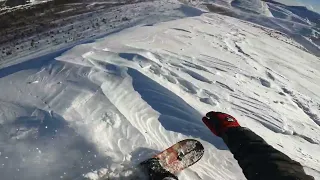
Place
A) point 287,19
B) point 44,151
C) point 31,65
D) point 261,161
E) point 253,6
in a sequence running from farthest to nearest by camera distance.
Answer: point 253,6
point 287,19
point 31,65
point 44,151
point 261,161

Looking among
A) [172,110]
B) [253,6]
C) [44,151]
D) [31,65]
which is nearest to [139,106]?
[172,110]

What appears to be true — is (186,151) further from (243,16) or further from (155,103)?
(243,16)

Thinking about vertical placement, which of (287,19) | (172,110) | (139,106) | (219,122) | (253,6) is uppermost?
(219,122)

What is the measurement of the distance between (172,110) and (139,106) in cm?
63

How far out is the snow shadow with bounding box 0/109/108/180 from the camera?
4.62 metres

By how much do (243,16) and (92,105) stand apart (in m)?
14.8

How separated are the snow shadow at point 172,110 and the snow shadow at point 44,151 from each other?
5.48 feet

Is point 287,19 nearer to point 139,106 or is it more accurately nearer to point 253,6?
point 253,6

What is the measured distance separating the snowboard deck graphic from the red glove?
361 mm

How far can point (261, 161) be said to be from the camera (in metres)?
3.99

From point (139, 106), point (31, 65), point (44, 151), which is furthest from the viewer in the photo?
point (31, 65)

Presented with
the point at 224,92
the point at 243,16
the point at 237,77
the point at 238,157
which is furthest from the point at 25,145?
the point at 243,16

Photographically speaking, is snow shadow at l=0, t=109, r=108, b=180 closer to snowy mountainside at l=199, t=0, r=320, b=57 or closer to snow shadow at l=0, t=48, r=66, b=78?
snow shadow at l=0, t=48, r=66, b=78

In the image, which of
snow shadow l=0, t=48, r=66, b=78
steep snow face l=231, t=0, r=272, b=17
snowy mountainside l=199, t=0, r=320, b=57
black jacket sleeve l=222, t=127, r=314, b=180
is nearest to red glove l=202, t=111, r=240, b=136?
black jacket sleeve l=222, t=127, r=314, b=180
